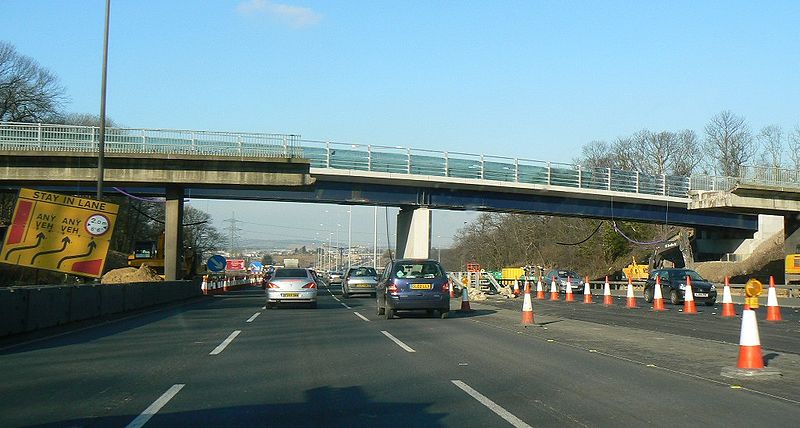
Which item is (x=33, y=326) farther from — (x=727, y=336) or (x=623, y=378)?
(x=727, y=336)

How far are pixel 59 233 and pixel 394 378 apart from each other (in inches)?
704

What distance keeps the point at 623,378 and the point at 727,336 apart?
7.25 meters

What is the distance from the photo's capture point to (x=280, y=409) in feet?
28.2

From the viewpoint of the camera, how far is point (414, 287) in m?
22.5

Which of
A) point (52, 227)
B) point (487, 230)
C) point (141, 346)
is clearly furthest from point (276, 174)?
point (487, 230)

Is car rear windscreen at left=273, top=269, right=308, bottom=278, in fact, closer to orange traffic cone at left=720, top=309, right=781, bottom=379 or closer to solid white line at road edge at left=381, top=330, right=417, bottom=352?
solid white line at road edge at left=381, top=330, right=417, bottom=352

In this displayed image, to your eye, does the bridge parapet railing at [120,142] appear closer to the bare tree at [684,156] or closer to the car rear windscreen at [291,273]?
the car rear windscreen at [291,273]

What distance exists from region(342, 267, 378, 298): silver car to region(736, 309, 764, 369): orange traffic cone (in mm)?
30580

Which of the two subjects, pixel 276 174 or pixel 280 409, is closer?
pixel 280 409

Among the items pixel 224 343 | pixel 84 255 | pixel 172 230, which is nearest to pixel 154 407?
pixel 224 343

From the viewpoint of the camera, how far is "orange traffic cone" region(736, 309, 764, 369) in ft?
35.2

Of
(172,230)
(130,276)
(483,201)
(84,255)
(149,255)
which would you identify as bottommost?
(130,276)

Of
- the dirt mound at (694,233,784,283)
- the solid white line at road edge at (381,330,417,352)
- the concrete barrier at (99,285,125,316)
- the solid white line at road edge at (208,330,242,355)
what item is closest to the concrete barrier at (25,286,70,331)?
the concrete barrier at (99,285,125,316)

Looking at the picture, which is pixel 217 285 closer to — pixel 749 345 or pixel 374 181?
pixel 374 181
